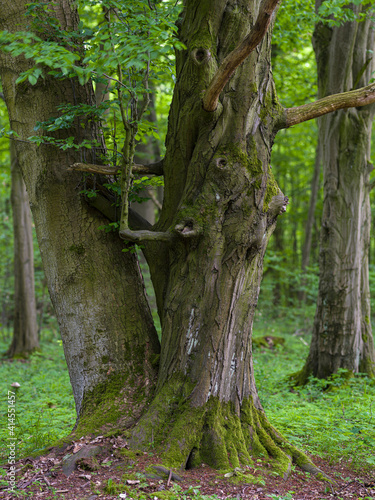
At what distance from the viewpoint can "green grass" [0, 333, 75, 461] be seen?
13.4ft

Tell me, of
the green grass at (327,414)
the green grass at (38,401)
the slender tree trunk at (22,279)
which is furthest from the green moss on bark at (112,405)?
the slender tree trunk at (22,279)

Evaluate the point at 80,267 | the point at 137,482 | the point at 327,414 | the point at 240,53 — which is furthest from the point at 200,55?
the point at 327,414

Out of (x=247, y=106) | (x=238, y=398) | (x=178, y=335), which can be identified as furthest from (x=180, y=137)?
(x=238, y=398)

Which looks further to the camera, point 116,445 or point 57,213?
point 57,213

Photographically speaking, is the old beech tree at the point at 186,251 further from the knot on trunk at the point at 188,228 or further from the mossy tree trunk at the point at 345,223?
the mossy tree trunk at the point at 345,223

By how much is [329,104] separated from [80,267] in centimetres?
257

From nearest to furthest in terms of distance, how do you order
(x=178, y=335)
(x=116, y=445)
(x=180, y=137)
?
(x=116, y=445) < (x=178, y=335) < (x=180, y=137)

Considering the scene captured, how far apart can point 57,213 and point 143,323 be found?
4.12ft

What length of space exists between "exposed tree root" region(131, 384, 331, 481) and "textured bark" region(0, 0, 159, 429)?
0.30m

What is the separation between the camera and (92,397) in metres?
3.36

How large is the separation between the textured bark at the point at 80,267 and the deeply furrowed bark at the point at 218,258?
34cm

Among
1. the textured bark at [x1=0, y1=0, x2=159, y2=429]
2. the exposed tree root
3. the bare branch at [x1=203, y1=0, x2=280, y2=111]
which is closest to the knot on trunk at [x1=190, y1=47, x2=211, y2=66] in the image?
the bare branch at [x1=203, y1=0, x2=280, y2=111]

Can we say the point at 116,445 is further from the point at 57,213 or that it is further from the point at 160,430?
the point at 57,213

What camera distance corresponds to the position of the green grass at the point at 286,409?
12.4 feet
